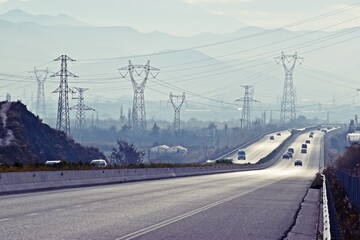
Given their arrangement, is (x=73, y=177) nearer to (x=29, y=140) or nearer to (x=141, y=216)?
(x=141, y=216)

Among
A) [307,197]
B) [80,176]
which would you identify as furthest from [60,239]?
[80,176]

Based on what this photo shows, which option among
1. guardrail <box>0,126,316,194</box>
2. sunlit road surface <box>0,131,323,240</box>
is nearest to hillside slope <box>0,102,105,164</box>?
guardrail <box>0,126,316,194</box>

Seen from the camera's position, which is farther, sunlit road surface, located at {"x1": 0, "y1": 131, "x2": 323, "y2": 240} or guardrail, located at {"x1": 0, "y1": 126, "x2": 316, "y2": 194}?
guardrail, located at {"x1": 0, "y1": 126, "x2": 316, "y2": 194}

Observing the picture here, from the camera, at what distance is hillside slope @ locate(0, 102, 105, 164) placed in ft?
269

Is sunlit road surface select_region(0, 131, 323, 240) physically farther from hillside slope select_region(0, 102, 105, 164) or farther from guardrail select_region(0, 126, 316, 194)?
hillside slope select_region(0, 102, 105, 164)

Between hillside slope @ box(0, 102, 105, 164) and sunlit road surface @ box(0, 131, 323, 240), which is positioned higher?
hillside slope @ box(0, 102, 105, 164)

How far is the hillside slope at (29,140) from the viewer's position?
82.1 metres

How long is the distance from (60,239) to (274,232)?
6411 mm

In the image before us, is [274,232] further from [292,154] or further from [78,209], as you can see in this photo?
[292,154]

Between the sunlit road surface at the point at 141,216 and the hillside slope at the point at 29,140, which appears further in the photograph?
the hillside slope at the point at 29,140

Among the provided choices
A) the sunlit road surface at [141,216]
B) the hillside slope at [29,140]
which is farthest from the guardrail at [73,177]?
the hillside slope at [29,140]

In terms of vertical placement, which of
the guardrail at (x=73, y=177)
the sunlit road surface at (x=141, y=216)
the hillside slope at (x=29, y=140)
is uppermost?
the hillside slope at (x=29, y=140)

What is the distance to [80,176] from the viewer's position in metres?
49.0

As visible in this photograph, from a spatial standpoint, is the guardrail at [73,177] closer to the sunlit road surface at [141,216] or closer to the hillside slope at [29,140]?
the sunlit road surface at [141,216]
